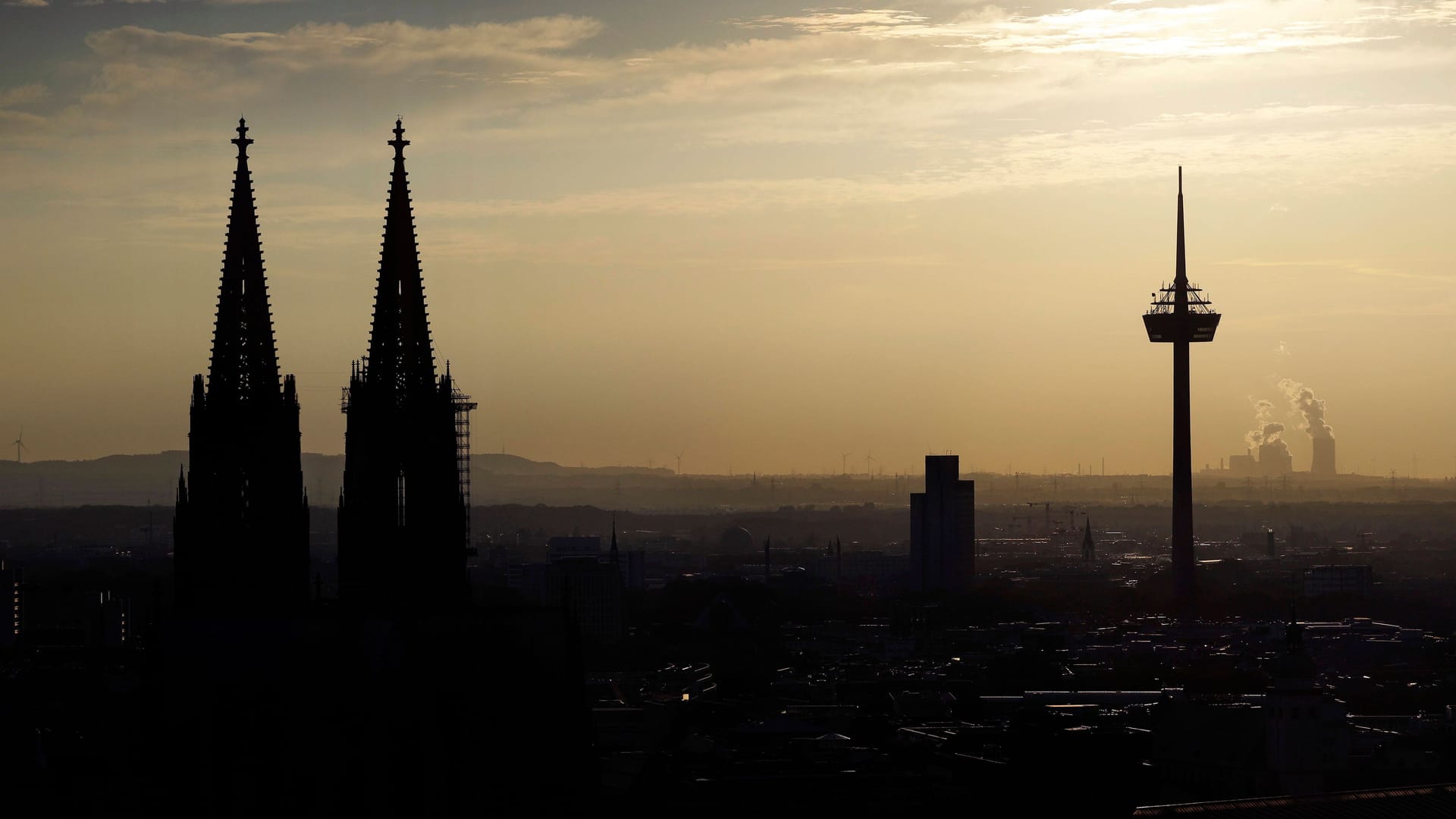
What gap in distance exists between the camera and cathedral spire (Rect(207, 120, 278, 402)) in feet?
189

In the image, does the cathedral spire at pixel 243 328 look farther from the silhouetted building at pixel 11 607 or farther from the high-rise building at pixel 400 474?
the silhouetted building at pixel 11 607

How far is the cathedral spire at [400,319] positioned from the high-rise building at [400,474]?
0.06ft

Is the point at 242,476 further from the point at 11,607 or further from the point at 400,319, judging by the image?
the point at 11,607

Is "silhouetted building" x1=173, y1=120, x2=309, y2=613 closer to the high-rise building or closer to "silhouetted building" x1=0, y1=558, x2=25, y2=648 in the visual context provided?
the high-rise building

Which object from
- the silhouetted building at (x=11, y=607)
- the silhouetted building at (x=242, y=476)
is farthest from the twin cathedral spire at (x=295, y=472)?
the silhouetted building at (x=11, y=607)

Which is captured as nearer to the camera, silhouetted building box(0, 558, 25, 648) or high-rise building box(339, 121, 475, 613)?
high-rise building box(339, 121, 475, 613)

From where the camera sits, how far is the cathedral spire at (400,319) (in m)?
58.8

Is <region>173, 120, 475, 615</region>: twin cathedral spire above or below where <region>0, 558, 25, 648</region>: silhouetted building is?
above

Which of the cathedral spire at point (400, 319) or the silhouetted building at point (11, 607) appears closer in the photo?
the cathedral spire at point (400, 319)

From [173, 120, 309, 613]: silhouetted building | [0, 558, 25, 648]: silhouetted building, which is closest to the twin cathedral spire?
[173, 120, 309, 613]: silhouetted building

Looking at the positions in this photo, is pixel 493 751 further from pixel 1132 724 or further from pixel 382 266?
pixel 1132 724

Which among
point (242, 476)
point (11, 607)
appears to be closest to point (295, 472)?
point (242, 476)

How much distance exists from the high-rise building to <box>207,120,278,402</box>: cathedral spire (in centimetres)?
221

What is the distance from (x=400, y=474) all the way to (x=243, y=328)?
199 inches
